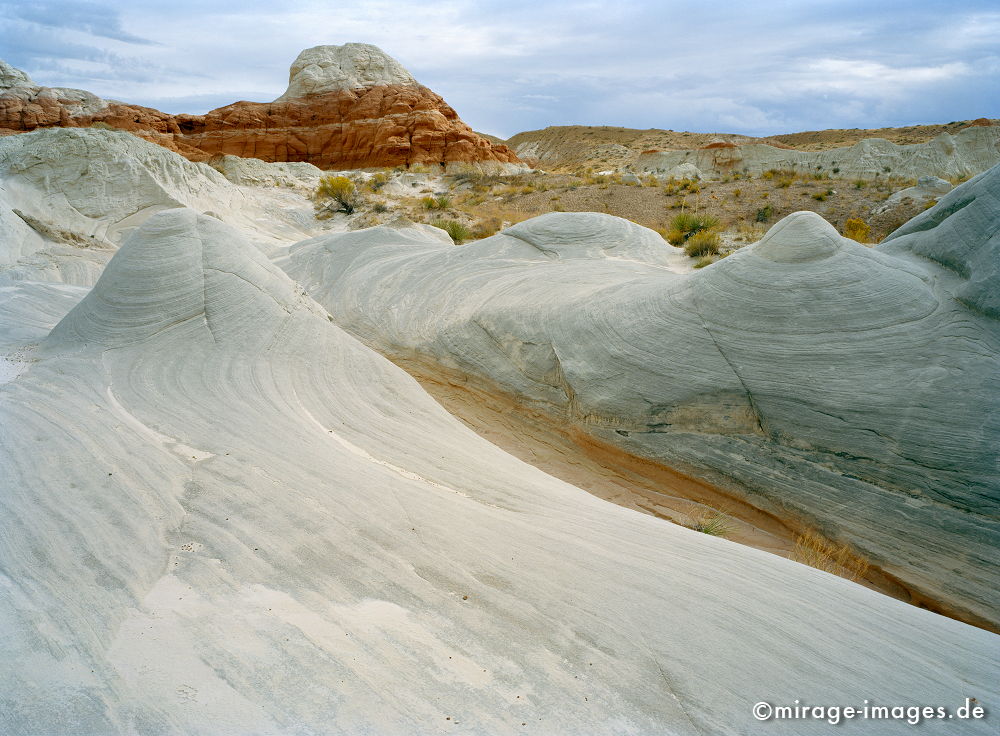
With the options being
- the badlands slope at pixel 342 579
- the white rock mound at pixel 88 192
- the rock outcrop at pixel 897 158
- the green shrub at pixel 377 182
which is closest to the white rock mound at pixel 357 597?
the badlands slope at pixel 342 579

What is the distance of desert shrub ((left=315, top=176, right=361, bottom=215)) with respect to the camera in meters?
17.3

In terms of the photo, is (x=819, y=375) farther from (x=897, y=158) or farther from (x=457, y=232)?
(x=897, y=158)

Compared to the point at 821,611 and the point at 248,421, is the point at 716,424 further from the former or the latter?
the point at 248,421

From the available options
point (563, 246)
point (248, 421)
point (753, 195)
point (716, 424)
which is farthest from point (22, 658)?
point (753, 195)

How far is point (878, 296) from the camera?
4.50 m

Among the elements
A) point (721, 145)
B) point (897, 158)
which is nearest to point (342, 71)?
point (721, 145)

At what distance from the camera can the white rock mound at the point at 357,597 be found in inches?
78.8

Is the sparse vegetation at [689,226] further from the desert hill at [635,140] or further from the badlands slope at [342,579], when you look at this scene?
the desert hill at [635,140]

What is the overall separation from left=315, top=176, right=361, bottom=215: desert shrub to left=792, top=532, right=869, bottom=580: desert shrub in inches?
625

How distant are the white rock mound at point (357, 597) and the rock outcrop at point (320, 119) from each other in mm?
29879

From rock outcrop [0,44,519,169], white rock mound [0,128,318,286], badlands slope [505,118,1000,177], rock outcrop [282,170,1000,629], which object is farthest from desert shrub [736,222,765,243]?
rock outcrop [0,44,519,169]

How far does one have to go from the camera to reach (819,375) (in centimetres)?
436

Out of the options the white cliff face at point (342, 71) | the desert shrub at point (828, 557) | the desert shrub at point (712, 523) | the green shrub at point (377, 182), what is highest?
the white cliff face at point (342, 71)

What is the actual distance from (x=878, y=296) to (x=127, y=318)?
628cm
